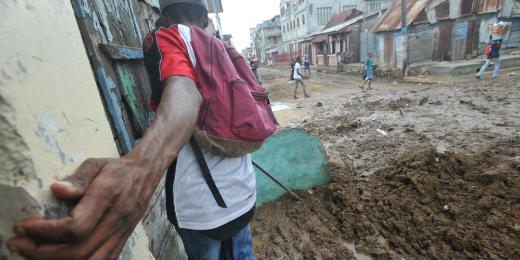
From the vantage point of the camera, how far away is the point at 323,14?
32.2 m

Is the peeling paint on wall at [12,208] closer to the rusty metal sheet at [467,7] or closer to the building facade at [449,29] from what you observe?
the building facade at [449,29]

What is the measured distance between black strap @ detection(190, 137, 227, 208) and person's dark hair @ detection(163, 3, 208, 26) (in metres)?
0.57

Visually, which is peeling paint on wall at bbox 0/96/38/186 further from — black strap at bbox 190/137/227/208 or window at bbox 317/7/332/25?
window at bbox 317/7/332/25

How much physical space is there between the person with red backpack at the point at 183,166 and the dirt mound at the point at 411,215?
1.45 m

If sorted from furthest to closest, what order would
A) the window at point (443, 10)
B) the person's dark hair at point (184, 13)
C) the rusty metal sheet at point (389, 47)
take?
1. the rusty metal sheet at point (389, 47)
2. the window at point (443, 10)
3. the person's dark hair at point (184, 13)

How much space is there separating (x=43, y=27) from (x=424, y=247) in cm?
292

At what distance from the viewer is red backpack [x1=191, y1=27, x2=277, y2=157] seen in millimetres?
971

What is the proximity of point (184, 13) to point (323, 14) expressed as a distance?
1365 inches

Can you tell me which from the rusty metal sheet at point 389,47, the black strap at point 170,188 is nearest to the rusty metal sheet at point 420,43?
the rusty metal sheet at point 389,47

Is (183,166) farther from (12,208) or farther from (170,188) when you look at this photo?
(12,208)

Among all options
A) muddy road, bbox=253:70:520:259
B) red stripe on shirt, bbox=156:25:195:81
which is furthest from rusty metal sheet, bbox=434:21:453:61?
red stripe on shirt, bbox=156:25:195:81

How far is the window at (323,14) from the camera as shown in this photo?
32000mm

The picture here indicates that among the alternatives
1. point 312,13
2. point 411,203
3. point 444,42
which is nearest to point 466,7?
point 444,42

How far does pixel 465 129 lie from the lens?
502 cm
